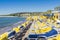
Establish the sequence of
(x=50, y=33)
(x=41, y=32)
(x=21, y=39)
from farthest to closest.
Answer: (x=21, y=39), (x=50, y=33), (x=41, y=32)

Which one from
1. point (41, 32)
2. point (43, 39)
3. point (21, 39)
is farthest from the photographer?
point (21, 39)

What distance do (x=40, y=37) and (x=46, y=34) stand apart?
141 cm

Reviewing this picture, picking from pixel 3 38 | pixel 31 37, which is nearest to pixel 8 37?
pixel 3 38

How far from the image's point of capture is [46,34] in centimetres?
1669

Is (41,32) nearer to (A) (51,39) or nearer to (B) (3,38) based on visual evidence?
(A) (51,39)

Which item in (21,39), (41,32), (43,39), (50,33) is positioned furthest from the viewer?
(21,39)

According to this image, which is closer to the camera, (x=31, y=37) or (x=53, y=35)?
(x=31, y=37)

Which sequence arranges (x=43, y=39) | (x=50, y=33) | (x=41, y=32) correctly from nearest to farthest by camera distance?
(x=43, y=39), (x=41, y=32), (x=50, y=33)

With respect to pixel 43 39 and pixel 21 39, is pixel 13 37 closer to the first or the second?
pixel 21 39

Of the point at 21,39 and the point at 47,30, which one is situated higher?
the point at 47,30

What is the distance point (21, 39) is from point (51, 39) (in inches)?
156

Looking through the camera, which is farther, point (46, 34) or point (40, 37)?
point (46, 34)

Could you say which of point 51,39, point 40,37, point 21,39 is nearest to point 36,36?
point 40,37

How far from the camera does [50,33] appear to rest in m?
17.8
